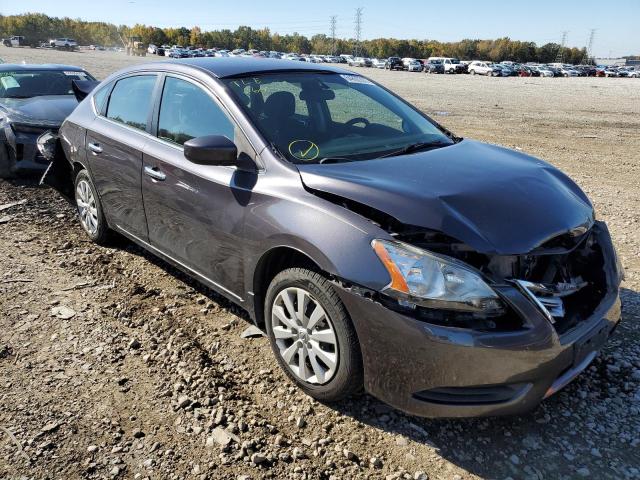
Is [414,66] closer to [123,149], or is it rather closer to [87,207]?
[87,207]

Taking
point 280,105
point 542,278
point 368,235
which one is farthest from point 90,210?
point 542,278

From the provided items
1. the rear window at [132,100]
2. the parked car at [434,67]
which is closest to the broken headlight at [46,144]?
the rear window at [132,100]

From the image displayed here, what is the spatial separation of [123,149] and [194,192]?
1.10 meters

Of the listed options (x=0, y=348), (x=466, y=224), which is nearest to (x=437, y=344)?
(x=466, y=224)

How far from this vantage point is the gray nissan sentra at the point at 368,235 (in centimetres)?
247

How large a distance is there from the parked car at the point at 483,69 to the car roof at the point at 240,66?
60668 mm

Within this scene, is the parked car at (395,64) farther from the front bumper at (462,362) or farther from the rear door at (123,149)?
the front bumper at (462,362)

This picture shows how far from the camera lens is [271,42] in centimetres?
14000

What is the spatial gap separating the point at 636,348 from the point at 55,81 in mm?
8885

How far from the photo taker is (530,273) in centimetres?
265

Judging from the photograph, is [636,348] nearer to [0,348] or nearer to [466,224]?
[466,224]

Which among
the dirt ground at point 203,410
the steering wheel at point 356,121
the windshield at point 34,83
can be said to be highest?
the steering wheel at point 356,121

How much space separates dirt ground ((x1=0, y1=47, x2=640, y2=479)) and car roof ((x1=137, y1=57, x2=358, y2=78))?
1696mm

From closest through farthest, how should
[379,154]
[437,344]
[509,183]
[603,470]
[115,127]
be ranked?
[437,344], [603,470], [509,183], [379,154], [115,127]
